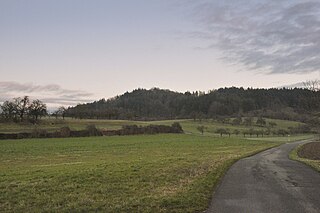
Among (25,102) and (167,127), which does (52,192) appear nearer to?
(167,127)

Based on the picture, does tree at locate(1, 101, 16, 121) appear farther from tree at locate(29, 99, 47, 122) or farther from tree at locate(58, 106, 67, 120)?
tree at locate(58, 106, 67, 120)

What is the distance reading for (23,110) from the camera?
10581cm

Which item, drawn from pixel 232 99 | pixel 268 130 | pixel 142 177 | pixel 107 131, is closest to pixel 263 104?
pixel 232 99

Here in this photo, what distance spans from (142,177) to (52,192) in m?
4.56

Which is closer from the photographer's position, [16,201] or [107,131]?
[16,201]

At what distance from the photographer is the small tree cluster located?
101062 millimetres

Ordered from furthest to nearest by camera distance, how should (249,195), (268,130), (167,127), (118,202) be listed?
1. (268,130)
2. (167,127)
3. (249,195)
4. (118,202)

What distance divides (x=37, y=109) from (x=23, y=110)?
4218 mm

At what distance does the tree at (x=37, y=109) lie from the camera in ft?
345

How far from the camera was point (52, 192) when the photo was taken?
1195 cm

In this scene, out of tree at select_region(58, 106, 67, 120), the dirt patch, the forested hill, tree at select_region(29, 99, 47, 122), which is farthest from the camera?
the forested hill

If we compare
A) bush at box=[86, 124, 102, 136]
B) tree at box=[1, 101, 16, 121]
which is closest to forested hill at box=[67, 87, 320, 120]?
tree at box=[1, 101, 16, 121]

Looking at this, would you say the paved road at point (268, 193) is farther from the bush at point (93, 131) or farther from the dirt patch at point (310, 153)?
the bush at point (93, 131)

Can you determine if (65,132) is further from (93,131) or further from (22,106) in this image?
(22,106)
